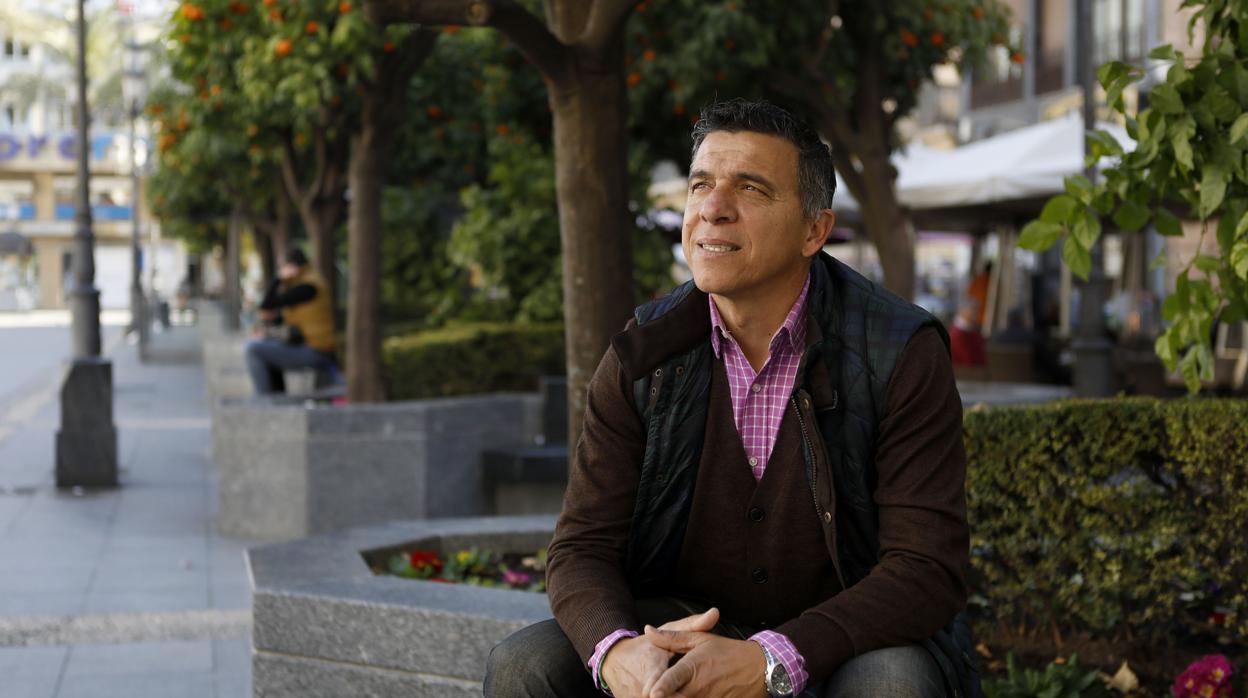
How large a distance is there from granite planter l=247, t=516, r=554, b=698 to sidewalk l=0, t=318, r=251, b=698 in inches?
52.6

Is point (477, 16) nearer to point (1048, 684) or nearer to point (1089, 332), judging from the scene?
point (1048, 684)

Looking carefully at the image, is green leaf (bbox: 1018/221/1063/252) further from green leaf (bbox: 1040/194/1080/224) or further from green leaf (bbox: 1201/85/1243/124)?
green leaf (bbox: 1201/85/1243/124)

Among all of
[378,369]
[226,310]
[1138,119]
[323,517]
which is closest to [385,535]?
[1138,119]

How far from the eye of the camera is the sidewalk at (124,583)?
5.82 meters

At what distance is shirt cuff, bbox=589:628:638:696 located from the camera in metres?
2.78

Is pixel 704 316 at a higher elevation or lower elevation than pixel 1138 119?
lower

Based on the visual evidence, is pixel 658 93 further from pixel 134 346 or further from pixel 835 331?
pixel 134 346

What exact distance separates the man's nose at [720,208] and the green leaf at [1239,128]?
1.37 m

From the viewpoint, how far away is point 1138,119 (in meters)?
3.98

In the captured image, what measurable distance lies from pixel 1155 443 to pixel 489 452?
5311mm

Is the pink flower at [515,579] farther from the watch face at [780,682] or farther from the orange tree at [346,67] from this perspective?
the orange tree at [346,67]

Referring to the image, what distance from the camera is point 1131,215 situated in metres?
4.12

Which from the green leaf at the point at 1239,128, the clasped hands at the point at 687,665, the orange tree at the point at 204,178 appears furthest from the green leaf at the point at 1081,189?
the orange tree at the point at 204,178

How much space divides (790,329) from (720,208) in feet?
0.87
